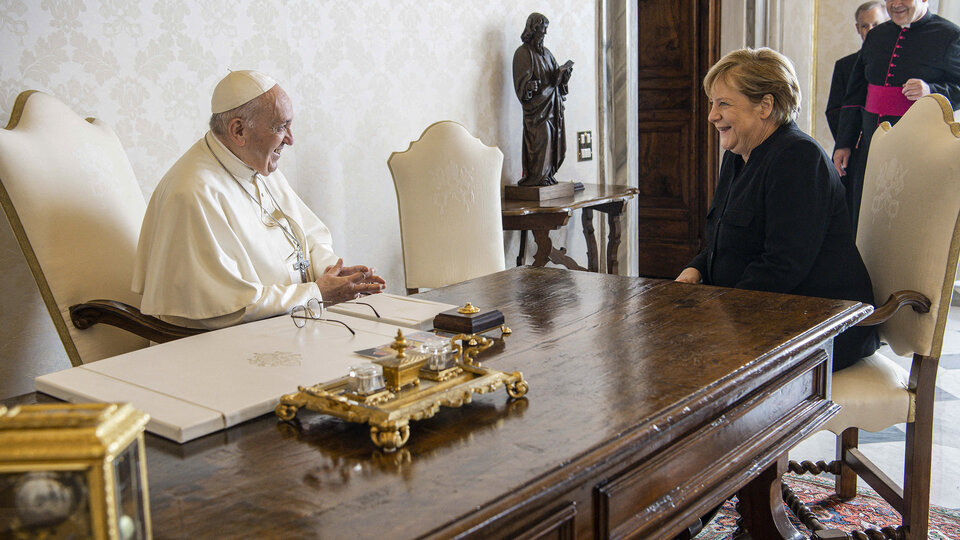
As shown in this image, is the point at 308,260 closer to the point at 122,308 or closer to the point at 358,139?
the point at 122,308

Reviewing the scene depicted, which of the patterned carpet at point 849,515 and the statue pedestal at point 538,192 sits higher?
the statue pedestal at point 538,192

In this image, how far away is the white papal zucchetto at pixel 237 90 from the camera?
2.62 metres

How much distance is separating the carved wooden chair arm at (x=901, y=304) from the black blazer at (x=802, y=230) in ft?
0.30

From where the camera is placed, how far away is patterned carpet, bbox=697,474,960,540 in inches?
111

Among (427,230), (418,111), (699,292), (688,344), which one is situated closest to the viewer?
(688,344)

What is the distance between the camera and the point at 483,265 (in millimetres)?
3912

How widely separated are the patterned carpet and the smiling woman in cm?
66

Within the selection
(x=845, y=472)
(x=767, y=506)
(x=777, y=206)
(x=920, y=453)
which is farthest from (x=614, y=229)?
(x=767, y=506)

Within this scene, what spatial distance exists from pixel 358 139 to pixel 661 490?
2.81 meters

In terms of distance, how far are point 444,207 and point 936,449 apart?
7.49 feet

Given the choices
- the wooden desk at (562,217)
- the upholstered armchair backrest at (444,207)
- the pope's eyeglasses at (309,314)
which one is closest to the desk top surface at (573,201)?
the wooden desk at (562,217)

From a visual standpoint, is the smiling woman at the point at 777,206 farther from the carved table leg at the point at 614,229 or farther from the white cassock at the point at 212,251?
the carved table leg at the point at 614,229

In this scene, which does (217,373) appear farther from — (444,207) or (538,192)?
(538,192)

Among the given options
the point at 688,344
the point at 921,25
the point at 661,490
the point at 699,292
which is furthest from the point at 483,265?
the point at 921,25
